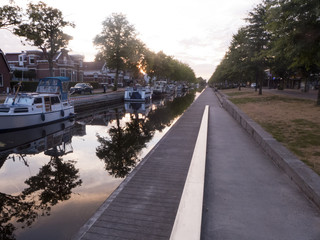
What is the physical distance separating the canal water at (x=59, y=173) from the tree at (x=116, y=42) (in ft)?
99.6

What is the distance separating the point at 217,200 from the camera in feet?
17.1

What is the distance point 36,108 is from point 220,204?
14.9m

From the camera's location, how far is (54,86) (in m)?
20.3

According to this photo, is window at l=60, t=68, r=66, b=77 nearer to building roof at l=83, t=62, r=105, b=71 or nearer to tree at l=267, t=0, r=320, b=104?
building roof at l=83, t=62, r=105, b=71

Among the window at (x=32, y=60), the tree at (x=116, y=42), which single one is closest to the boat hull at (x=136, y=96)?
the tree at (x=116, y=42)

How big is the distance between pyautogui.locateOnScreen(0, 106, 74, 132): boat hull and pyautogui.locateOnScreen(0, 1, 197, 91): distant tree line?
6990 millimetres

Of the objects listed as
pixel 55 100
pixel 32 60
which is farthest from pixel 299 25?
pixel 32 60

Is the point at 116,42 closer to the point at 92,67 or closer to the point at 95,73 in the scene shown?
the point at 95,73

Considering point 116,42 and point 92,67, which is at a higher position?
point 116,42

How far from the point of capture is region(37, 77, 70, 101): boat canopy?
20.2 meters

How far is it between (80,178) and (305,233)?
6784mm

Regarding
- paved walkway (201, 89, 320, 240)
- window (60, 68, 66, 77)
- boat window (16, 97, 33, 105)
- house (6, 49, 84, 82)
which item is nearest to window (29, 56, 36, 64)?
house (6, 49, 84, 82)

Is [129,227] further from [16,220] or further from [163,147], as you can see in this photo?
[163,147]

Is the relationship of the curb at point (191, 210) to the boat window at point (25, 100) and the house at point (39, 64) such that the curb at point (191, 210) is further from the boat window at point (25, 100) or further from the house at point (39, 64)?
the house at point (39, 64)
